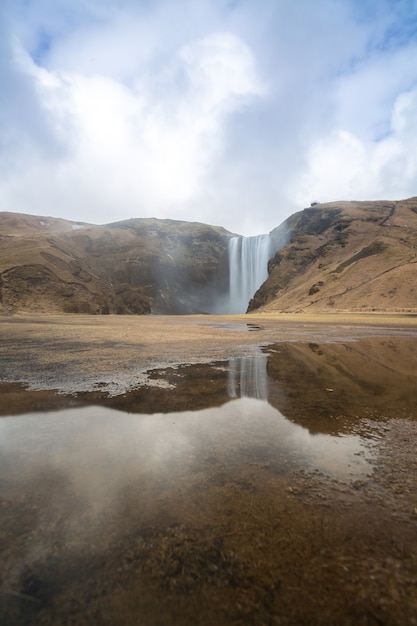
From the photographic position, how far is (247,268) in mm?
96062

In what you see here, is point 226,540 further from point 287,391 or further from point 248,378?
point 248,378

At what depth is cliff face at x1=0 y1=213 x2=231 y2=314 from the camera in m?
51.3

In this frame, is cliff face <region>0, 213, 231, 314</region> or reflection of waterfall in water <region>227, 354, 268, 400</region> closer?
reflection of waterfall in water <region>227, 354, 268, 400</region>

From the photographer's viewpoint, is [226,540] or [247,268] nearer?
[226,540]

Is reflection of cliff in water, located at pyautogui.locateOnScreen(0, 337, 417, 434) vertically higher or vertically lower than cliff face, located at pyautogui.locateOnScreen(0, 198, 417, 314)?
lower

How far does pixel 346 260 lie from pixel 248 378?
65.4 metres

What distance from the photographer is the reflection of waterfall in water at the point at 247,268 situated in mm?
94188

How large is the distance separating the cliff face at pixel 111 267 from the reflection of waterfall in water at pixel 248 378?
4498 cm

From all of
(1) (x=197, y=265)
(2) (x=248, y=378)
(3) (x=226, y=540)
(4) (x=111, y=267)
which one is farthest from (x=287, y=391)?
(1) (x=197, y=265)

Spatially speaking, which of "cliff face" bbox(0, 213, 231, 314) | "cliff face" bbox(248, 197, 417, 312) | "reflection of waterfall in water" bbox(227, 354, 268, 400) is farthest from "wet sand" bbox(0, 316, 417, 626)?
"cliff face" bbox(0, 213, 231, 314)

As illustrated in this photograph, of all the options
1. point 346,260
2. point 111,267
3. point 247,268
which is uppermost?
point 247,268

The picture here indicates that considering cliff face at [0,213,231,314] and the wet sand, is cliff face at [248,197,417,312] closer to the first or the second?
cliff face at [0,213,231,314]

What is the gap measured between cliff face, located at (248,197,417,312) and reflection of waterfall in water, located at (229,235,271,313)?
6.52 m

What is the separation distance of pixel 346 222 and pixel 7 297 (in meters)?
76.8
